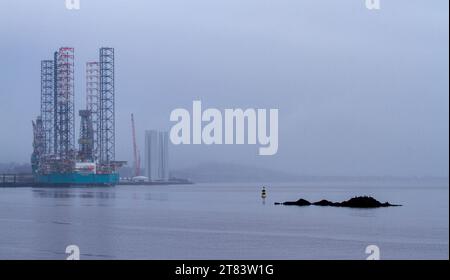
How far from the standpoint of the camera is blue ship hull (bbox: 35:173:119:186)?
10175 centimetres

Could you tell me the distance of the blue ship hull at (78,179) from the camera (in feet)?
334

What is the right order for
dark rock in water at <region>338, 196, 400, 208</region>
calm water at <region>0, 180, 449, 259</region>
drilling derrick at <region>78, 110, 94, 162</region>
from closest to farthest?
calm water at <region>0, 180, 449, 259</region> < dark rock in water at <region>338, 196, 400, 208</region> < drilling derrick at <region>78, 110, 94, 162</region>

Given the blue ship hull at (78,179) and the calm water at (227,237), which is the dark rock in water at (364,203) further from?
the blue ship hull at (78,179)

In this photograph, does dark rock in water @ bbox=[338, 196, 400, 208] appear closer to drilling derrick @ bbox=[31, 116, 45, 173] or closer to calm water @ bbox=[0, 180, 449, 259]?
calm water @ bbox=[0, 180, 449, 259]

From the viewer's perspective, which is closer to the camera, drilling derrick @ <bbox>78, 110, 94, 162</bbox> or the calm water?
the calm water

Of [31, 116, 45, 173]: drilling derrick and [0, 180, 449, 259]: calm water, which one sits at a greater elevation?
[31, 116, 45, 173]: drilling derrick

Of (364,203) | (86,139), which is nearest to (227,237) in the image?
(364,203)

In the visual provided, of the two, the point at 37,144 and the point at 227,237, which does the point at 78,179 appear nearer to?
the point at 37,144

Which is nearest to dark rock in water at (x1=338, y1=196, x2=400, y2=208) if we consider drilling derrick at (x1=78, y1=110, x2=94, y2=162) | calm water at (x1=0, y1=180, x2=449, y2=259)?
calm water at (x1=0, y1=180, x2=449, y2=259)

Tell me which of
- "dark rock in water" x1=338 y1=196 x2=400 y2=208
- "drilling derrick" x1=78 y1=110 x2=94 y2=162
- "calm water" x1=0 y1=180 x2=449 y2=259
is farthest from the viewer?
"drilling derrick" x1=78 y1=110 x2=94 y2=162

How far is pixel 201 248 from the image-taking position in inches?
813

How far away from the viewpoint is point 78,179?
334 feet
